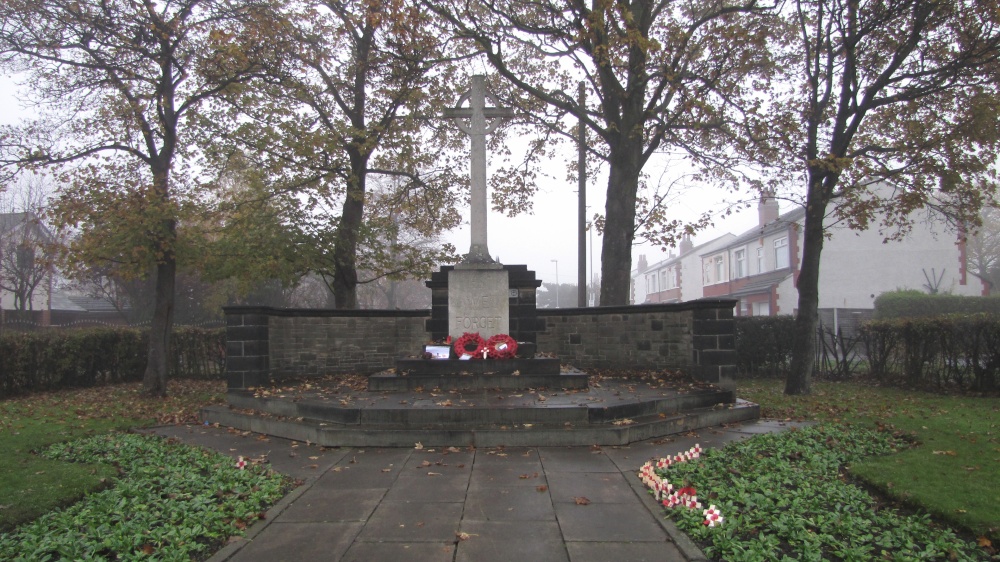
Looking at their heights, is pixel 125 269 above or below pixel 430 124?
below

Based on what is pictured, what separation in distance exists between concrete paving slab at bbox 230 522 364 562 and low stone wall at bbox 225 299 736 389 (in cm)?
653

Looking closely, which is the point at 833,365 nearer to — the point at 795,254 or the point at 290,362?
the point at 290,362

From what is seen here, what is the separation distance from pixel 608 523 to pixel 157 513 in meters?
3.36

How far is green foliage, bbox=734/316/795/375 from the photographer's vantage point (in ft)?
53.5

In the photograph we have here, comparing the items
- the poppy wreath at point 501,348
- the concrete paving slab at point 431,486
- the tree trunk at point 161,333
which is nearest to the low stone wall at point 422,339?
the poppy wreath at point 501,348

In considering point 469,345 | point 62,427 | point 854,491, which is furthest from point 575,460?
point 62,427

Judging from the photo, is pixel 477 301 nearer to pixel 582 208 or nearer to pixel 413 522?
pixel 413 522

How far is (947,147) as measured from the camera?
38.1 ft

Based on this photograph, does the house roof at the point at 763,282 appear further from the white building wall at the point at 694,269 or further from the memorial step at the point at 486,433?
the memorial step at the point at 486,433

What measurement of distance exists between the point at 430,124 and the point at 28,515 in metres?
14.1

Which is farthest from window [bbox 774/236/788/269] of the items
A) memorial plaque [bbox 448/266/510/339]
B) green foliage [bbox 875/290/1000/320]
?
memorial plaque [bbox 448/266/510/339]

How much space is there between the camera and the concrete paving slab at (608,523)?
4188 mm

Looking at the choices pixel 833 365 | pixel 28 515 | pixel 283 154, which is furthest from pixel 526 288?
pixel 833 365

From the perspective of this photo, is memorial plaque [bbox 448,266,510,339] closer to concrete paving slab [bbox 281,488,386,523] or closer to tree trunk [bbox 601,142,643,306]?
tree trunk [bbox 601,142,643,306]
